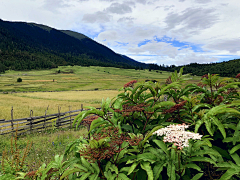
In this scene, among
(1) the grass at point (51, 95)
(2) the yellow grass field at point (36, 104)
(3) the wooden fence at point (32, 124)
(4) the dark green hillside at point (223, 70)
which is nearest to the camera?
(3) the wooden fence at point (32, 124)

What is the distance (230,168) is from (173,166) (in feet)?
1.88

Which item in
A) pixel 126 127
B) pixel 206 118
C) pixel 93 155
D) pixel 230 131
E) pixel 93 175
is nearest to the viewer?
pixel 93 155

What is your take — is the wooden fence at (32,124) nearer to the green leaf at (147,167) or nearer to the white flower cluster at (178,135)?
the green leaf at (147,167)

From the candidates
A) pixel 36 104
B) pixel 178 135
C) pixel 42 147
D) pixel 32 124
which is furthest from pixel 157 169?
pixel 36 104

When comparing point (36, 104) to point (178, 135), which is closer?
point (178, 135)

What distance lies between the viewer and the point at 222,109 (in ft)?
4.99

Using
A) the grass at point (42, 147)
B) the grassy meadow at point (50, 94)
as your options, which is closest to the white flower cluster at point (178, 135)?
the grassy meadow at point (50, 94)

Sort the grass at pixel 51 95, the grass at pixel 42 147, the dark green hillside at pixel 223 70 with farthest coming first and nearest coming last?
1. the dark green hillside at pixel 223 70
2. the grass at pixel 51 95
3. the grass at pixel 42 147

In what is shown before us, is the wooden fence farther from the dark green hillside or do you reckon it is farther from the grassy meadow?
the dark green hillside

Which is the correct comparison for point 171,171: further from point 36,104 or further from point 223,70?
point 223,70

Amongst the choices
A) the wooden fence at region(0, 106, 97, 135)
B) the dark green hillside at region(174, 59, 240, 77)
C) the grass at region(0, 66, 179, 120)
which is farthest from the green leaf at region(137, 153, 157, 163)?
the dark green hillside at region(174, 59, 240, 77)

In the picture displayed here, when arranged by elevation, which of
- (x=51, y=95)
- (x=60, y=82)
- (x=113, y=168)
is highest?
(x=113, y=168)

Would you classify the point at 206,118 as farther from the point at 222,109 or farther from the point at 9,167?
the point at 9,167

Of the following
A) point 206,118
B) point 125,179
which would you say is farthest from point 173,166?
point 206,118
